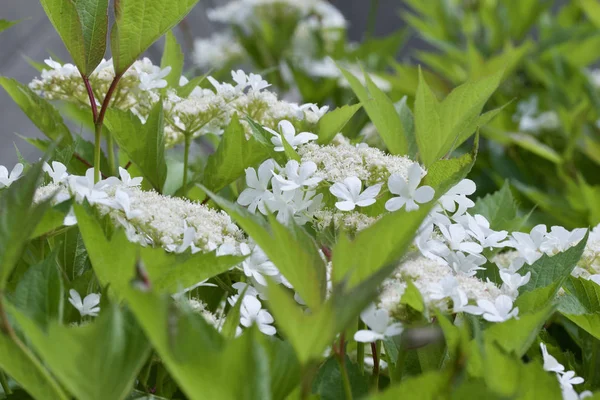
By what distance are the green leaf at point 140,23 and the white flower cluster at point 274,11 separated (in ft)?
3.42

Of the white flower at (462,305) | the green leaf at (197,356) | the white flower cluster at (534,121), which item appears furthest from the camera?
the white flower cluster at (534,121)

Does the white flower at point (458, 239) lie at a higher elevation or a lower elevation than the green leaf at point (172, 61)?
lower

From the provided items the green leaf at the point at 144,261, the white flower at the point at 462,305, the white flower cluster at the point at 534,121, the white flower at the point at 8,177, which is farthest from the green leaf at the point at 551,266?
the white flower cluster at the point at 534,121

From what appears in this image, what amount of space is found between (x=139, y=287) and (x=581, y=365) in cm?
37

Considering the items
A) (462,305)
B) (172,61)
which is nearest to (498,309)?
(462,305)

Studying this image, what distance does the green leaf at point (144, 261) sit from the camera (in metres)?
0.35

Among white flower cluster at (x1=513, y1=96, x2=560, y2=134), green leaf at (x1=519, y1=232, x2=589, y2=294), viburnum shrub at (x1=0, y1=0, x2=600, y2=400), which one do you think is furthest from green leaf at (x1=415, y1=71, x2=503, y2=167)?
white flower cluster at (x1=513, y1=96, x2=560, y2=134)

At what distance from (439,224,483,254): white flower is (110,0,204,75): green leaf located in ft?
0.70

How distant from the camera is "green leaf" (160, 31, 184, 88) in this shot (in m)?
0.62

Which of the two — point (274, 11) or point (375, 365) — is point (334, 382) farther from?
point (274, 11)

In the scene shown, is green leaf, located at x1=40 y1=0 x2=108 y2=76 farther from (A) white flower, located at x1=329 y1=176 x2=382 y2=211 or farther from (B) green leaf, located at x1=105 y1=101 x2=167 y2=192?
(A) white flower, located at x1=329 y1=176 x2=382 y2=211

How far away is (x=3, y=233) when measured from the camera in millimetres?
306

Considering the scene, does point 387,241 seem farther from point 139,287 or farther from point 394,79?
point 394,79

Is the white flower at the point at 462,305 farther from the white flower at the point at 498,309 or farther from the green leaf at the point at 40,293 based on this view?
the green leaf at the point at 40,293
